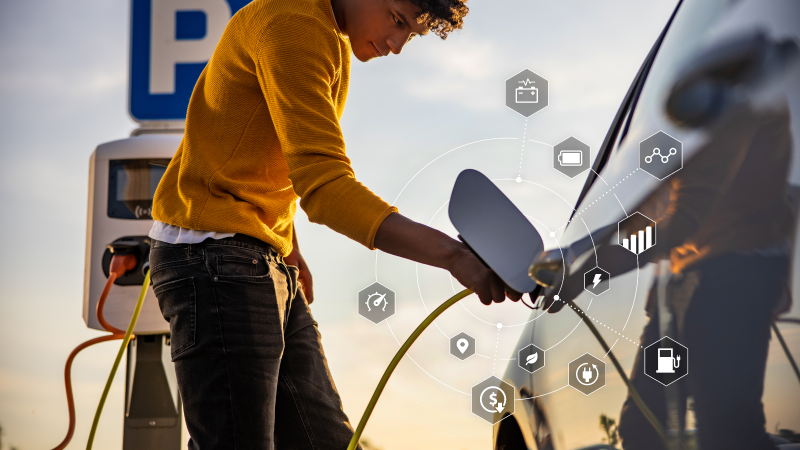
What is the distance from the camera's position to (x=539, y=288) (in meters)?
0.85

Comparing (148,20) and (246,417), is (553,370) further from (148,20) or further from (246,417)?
(148,20)

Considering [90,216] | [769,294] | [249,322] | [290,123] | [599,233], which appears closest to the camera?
[769,294]

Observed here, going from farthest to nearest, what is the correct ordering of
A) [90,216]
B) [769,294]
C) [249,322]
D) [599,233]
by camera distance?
[90,216], [249,322], [599,233], [769,294]

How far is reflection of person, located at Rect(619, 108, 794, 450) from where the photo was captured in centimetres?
61

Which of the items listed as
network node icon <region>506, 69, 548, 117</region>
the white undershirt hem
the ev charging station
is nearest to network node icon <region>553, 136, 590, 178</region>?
network node icon <region>506, 69, 548, 117</region>

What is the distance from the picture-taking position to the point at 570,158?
46.7 inches

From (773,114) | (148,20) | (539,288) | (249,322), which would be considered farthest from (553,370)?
(148,20)

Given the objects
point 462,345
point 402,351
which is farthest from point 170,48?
point 402,351

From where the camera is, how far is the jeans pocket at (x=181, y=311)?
1.09 meters

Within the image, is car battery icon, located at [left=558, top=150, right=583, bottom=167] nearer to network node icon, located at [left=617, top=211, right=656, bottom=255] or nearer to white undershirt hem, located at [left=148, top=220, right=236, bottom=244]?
network node icon, located at [left=617, top=211, right=656, bottom=255]

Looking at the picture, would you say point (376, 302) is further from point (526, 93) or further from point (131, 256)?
point (131, 256)

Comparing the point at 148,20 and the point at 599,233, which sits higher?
the point at 148,20

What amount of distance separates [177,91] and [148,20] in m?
0.29

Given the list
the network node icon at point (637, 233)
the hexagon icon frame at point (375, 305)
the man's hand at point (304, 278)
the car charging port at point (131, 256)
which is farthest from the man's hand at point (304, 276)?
the network node icon at point (637, 233)
